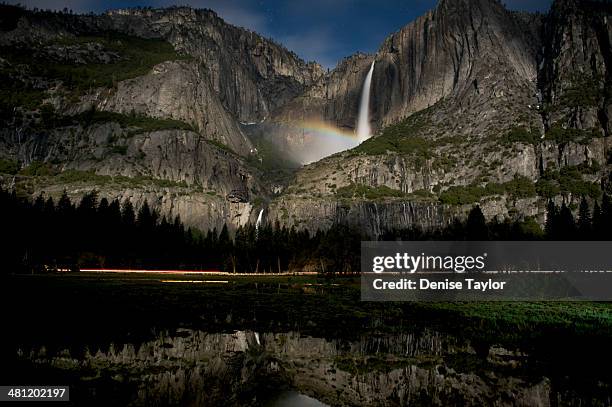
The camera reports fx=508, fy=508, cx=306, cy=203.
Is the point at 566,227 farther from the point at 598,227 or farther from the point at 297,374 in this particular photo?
the point at 297,374

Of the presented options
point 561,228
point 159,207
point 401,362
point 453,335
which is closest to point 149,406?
point 401,362

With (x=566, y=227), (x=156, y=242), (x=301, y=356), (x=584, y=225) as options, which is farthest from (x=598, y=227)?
(x=301, y=356)

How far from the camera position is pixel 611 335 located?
2772 centimetres

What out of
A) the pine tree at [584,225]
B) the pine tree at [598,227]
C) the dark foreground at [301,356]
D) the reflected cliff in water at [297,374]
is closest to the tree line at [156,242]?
the pine tree at [584,225]

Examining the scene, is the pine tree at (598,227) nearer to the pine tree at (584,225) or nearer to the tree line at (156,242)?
the tree line at (156,242)

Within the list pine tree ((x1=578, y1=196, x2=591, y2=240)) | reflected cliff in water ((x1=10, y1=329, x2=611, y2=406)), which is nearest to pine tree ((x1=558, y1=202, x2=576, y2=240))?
pine tree ((x1=578, y1=196, x2=591, y2=240))

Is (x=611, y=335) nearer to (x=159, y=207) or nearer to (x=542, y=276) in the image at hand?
(x=542, y=276)

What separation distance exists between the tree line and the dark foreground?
6481 centimetres

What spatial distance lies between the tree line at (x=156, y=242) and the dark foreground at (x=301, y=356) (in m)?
64.8

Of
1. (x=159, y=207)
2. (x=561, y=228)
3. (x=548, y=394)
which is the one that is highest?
(x=159, y=207)

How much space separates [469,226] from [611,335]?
117m

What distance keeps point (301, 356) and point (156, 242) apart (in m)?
107

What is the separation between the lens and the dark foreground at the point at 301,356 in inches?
666

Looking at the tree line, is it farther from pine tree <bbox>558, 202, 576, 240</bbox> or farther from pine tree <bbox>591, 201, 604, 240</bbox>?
pine tree <bbox>591, 201, 604, 240</bbox>
